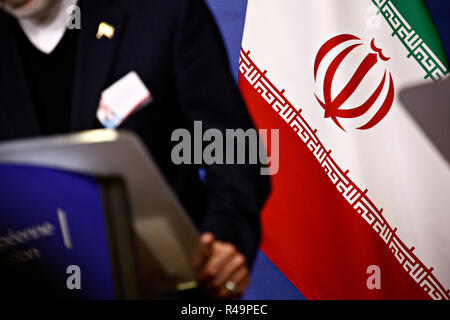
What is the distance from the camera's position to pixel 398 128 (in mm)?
1571

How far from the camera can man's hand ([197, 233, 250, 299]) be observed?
0.58 metres

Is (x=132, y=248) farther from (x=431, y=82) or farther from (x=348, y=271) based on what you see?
(x=431, y=82)

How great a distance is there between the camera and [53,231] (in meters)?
0.49

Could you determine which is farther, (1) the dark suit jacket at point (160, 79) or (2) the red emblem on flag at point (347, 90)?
(2) the red emblem on flag at point (347, 90)

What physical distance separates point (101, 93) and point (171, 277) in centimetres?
44

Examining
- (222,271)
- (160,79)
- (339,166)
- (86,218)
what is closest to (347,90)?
(339,166)

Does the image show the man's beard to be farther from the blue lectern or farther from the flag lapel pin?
the blue lectern

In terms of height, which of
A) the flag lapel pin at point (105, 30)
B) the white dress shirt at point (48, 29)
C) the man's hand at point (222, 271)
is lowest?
the man's hand at point (222, 271)

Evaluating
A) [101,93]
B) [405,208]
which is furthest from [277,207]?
[101,93]

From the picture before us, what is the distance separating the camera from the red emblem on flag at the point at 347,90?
1553 mm

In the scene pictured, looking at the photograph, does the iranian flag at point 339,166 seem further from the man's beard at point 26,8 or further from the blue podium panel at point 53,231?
the blue podium panel at point 53,231

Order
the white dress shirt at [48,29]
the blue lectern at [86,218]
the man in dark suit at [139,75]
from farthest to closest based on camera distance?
the white dress shirt at [48,29]
the man in dark suit at [139,75]
the blue lectern at [86,218]

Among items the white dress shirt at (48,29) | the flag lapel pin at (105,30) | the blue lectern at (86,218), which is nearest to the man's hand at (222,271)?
the blue lectern at (86,218)

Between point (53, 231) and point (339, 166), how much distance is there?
118 centimetres
